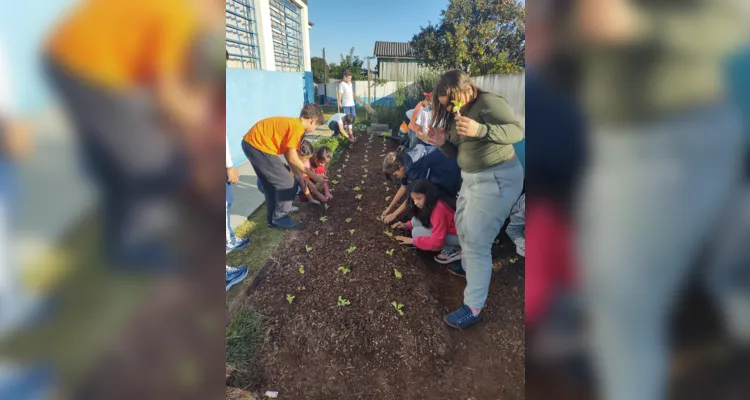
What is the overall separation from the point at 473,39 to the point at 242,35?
6.52 m

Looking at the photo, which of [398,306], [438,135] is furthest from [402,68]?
[398,306]

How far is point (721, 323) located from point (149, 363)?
0.82 meters

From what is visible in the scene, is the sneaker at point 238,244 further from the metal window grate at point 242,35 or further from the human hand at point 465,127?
the metal window grate at point 242,35

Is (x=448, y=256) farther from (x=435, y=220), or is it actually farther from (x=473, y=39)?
(x=473, y=39)

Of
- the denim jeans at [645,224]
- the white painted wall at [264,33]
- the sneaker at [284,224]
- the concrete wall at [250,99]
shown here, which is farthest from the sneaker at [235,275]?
the white painted wall at [264,33]

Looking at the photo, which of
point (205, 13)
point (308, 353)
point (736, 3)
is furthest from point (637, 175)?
point (308, 353)

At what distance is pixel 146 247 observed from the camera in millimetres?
494

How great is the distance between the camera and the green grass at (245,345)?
7.18ft

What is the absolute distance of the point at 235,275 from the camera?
328cm

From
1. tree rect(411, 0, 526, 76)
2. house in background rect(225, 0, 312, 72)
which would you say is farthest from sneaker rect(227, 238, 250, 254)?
tree rect(411, 0, 526, 76)

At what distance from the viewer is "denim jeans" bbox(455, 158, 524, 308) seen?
2359 mm

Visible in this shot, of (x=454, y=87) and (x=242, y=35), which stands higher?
(x=242, y=35)

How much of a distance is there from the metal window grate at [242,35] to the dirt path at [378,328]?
6.30 metres

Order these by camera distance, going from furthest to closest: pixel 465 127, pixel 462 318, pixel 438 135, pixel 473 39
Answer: pixel 473 39 → pixel 438 135 → pixel 462 318 → pixel 465 127
